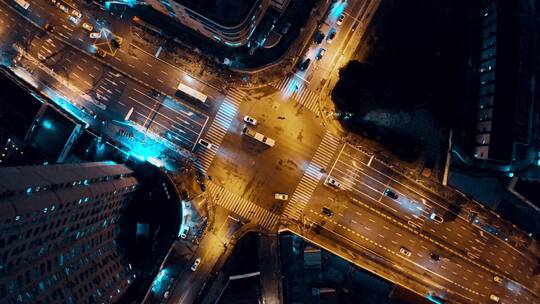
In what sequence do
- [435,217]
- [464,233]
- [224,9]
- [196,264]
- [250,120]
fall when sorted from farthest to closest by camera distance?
1. [464,233]
2. [435,217]
3. [250,120]
4. [196,264]
5. [224,9]

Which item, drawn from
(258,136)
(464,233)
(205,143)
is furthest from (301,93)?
(464,233)

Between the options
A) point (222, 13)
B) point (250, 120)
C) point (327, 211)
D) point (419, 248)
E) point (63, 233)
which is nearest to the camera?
point (63, 233)

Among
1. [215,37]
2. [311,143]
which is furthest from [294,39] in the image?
[311,143]

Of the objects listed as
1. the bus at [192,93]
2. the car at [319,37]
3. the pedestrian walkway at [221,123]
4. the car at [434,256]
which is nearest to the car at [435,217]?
the car at [434,256]

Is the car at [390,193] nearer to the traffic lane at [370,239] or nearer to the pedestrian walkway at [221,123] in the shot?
the traffic lane at [370,239]

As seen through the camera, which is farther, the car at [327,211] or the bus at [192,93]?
the car at [327,211]

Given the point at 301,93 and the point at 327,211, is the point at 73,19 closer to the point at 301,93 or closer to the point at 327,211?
the point at 301,93

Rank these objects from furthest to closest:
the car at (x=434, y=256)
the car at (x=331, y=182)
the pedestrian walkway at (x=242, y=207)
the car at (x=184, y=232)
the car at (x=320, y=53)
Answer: the car at (x=434, y=256)
the car at (x=320, y=53)
the car at (x=331, y=182)
the pedestrian walkway at (x=242, y=207)
the car at (x=184, y=232)
